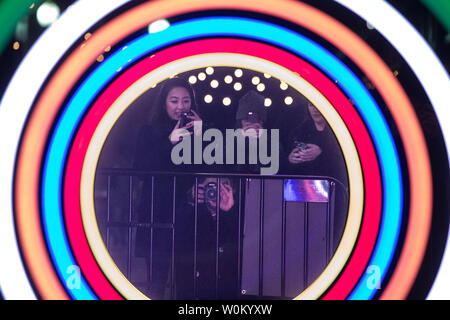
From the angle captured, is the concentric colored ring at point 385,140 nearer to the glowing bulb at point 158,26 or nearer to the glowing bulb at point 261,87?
the glowing bulb at point 158,26

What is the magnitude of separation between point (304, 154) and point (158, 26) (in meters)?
1.71

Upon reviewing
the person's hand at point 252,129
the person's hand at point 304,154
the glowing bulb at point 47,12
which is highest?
the glowing bulb at point 47,12

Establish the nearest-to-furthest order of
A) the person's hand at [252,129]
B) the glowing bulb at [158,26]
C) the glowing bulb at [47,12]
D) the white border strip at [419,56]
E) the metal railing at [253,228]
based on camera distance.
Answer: the white border strip at [419,56] → the glowing bulb at [47,12] → the glowing bulb at [158,26] → the person's hand at [252,129] → the metal railing at [253,228]

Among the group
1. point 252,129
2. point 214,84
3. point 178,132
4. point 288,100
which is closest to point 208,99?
point 214,84

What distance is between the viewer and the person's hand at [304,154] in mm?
3596

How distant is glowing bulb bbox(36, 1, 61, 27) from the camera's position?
6.47 ft

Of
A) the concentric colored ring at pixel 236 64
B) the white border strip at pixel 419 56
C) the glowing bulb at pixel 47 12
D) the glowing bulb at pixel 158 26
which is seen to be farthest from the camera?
the concentric colored ring at pixel 236 64

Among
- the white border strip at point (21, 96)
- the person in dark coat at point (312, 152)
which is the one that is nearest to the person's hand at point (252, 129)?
the person in dark coat at point (312, 152)

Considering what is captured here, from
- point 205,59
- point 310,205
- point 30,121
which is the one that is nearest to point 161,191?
point 310,205

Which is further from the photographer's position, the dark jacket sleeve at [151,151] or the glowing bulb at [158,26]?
the dark jacket sleeve at [151,151]

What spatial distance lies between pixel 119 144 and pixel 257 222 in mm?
1254

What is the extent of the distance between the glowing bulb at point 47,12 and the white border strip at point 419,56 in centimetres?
109

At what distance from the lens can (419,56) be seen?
1832 mm

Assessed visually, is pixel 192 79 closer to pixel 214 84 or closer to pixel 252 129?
pixel 214 84
